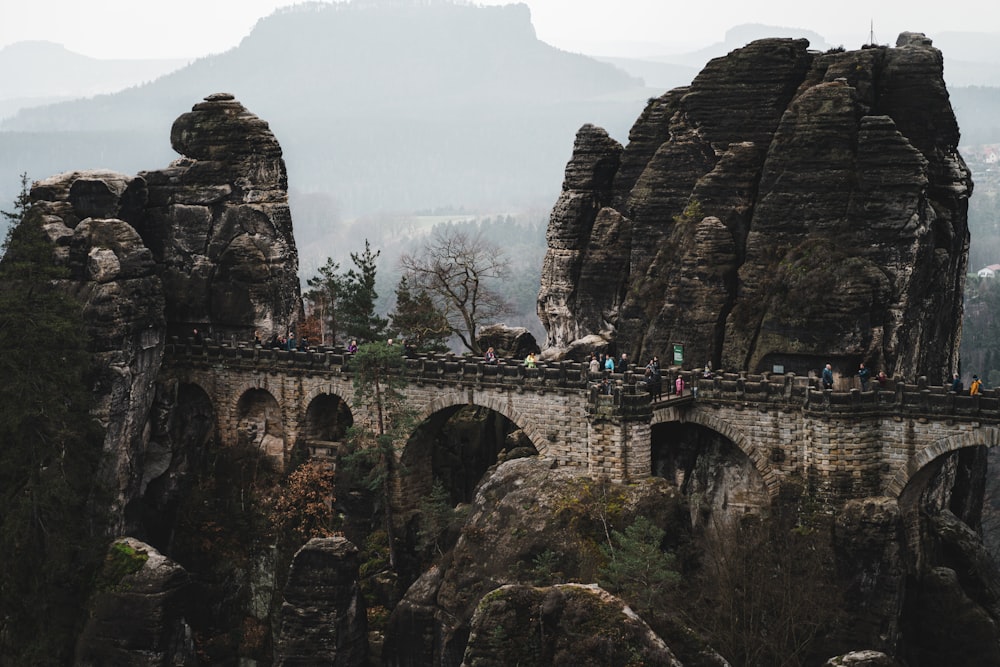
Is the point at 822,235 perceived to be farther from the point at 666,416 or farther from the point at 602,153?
the point at 602,153

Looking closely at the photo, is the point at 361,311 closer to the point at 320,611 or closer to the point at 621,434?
the point at 320,611

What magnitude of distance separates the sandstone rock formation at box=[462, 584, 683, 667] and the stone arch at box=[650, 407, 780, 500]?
24.4m

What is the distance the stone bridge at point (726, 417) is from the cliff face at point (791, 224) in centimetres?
344

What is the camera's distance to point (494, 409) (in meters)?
57.5

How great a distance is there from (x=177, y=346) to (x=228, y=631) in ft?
46.7

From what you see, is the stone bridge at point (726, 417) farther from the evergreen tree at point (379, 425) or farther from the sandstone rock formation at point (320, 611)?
the sandstone rock formation at point (320, 611)

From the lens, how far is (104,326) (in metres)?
58.6

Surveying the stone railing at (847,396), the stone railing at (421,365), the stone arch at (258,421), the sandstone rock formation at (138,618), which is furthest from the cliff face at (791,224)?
the sandstone rock formation at (138,618)

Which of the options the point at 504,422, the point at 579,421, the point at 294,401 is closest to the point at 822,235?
the point at 579,421

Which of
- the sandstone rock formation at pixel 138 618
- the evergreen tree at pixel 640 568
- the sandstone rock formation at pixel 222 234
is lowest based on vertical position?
the sandstone rock formation at pixel 138 618

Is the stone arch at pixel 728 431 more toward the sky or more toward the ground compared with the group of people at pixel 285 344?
more toward the ground

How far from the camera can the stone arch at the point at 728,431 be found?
51.3 meters

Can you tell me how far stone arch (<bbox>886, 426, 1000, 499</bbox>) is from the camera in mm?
46781

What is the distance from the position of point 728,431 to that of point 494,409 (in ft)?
34.5
